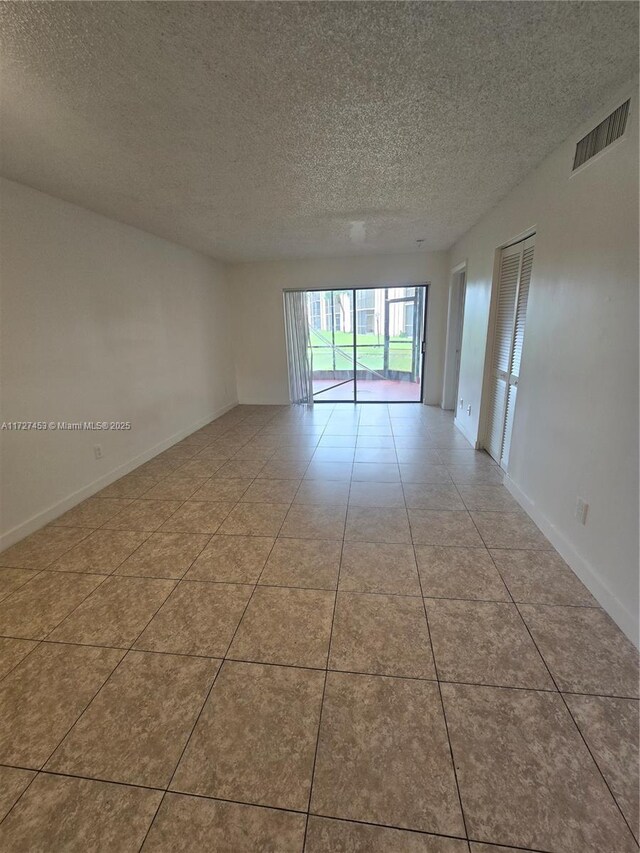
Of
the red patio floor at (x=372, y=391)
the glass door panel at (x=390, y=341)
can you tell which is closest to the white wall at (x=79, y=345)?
the red patio floor at (x=372, y=391)

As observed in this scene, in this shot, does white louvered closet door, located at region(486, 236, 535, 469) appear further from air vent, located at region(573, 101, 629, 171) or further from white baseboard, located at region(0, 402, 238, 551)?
white baseboard, located at region(0, 402, 238, 551)

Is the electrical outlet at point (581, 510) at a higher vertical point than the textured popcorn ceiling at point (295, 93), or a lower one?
lower

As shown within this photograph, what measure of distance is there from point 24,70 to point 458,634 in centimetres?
308

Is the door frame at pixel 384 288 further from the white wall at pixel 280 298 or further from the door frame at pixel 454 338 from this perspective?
the door frame at pixel 454 338

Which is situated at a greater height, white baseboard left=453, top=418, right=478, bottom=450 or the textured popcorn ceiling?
the textured popcorn ceiling

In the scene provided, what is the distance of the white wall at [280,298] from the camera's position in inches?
212

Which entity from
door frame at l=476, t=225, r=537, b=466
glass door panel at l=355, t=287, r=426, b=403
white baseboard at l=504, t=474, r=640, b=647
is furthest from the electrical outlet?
glass door panel at l=355, t=287, r=426, b=403

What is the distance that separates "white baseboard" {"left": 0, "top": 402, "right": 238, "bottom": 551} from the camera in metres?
2.44

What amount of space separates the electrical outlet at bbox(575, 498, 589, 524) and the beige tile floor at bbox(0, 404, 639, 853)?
0.32 meters

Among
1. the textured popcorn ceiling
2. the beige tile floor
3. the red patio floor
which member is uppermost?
the textured popcorn ceiling

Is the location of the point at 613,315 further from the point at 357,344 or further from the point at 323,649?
the point at 357,344

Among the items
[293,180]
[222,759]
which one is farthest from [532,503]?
[293,180]

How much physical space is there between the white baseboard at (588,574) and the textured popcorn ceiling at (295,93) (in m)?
2.34

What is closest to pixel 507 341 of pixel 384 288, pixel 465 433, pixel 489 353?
pixel 489 353
